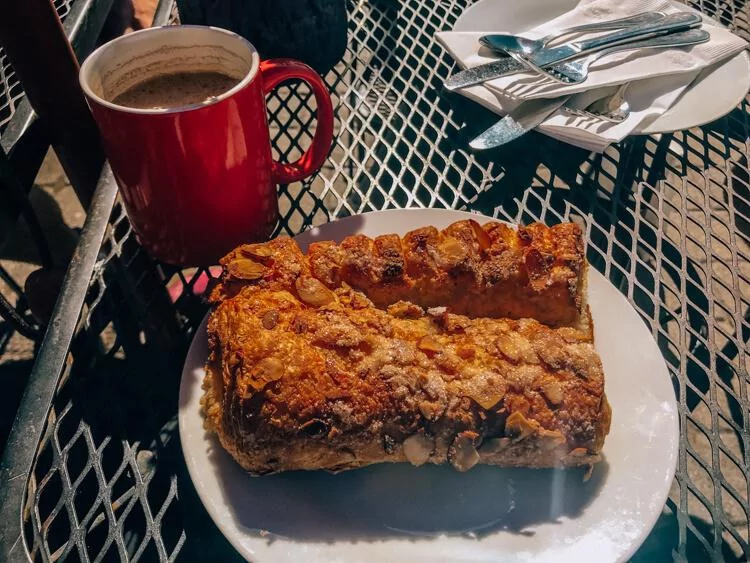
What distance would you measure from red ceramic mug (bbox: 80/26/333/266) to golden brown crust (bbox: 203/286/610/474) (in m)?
0.21

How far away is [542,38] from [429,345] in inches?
35.1

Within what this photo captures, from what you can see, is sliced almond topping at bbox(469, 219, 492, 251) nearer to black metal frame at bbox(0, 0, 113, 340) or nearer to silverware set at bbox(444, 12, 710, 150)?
silverware set at bbox(444, 12, 710, 150)

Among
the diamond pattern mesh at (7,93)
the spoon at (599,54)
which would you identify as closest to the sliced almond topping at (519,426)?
the spoon at (599,54)

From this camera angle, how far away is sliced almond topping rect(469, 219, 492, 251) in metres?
0.82

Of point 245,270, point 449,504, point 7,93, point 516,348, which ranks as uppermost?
point 7,93

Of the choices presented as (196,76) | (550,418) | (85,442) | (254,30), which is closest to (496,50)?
(254,30)

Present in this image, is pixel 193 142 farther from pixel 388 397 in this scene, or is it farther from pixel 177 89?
pixel 388 397

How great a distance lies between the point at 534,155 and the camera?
1.22 m

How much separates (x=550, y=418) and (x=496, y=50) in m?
0.88

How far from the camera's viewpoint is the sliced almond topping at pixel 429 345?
0.72 metres

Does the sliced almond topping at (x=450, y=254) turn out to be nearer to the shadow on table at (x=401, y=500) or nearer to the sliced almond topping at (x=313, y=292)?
the sliced almond topping at (x=313, y=292)

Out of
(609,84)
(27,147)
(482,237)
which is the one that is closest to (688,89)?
(609,84)

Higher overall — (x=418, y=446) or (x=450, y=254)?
(x=450, y=254)

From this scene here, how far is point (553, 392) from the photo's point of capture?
693 millimetres
